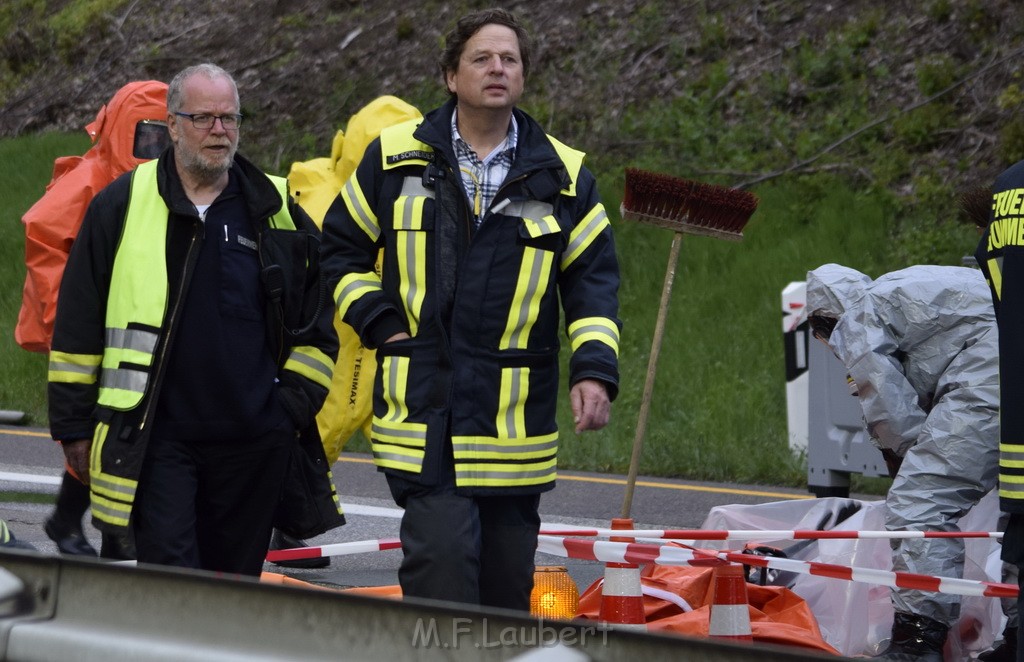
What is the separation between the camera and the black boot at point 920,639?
19.2 ft

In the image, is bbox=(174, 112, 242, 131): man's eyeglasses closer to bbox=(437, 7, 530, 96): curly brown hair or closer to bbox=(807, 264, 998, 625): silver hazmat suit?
bbox=(437, 7, 530, 96): curly brown hair

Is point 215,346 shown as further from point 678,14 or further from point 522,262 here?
point 678,14

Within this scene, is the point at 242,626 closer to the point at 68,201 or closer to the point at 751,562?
the point at 751,562

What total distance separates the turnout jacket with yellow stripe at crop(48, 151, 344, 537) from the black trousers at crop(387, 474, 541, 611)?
67 cm

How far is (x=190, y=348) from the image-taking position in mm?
4680

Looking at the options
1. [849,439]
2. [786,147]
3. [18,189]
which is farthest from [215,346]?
[18,189]

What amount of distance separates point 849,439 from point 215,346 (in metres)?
5.24

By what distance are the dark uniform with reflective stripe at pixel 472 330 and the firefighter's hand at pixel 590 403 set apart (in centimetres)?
3

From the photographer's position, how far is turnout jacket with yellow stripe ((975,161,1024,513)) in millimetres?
3975

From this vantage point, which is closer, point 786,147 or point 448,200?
point 448,200

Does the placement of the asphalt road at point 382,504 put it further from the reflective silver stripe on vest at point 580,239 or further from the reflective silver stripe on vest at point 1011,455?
the reflective silver stripe on vest at point 1011,455

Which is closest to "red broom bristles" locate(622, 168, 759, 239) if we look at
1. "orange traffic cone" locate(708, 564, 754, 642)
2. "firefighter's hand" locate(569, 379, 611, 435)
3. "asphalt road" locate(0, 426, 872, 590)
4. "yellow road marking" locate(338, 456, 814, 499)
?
"asphalt road" locate(0, 426, 872, 590)

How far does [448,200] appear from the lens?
14.6 ft

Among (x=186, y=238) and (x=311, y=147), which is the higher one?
(x=311, y=147)
